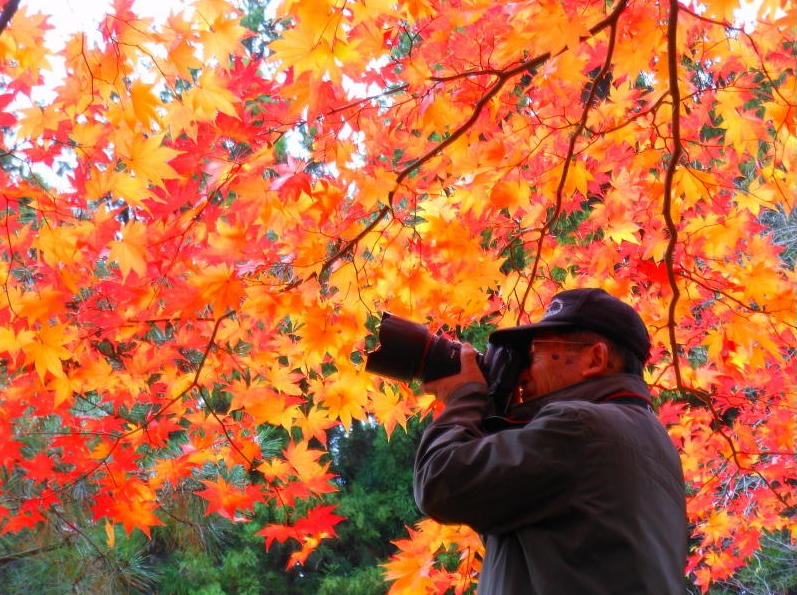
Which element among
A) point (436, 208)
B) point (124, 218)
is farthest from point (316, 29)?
point (124, 218)

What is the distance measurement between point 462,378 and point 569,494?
0.29m

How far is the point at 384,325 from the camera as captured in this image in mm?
1398

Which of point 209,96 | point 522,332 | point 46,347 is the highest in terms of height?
point 209,96

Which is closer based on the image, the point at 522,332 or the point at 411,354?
the point at 522,332

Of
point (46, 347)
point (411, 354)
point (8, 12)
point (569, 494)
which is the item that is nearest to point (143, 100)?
point (8, 12)

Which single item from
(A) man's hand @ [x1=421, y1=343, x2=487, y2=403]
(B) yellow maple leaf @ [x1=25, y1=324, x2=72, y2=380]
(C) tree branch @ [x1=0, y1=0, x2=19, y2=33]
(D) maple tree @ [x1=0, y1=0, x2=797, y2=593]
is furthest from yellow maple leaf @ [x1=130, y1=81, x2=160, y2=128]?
(A) man's hand @ [x1=421, y1=343, x2=487, y2=403]

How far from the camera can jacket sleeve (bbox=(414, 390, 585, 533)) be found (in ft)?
3.34

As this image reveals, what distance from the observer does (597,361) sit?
120 cm

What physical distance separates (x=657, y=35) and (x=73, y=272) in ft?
5.34

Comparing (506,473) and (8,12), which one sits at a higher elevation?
(8,12)

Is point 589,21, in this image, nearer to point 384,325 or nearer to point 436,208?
point 436,208

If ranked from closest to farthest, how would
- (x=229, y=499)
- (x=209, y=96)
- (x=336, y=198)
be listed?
(x=209, y=96), (x=336, y=198), (x=229, y=499)

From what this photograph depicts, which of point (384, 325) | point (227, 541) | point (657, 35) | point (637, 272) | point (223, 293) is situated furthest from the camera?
point (227, 541)

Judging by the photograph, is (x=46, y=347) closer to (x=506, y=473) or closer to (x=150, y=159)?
(x=150, y=159)
